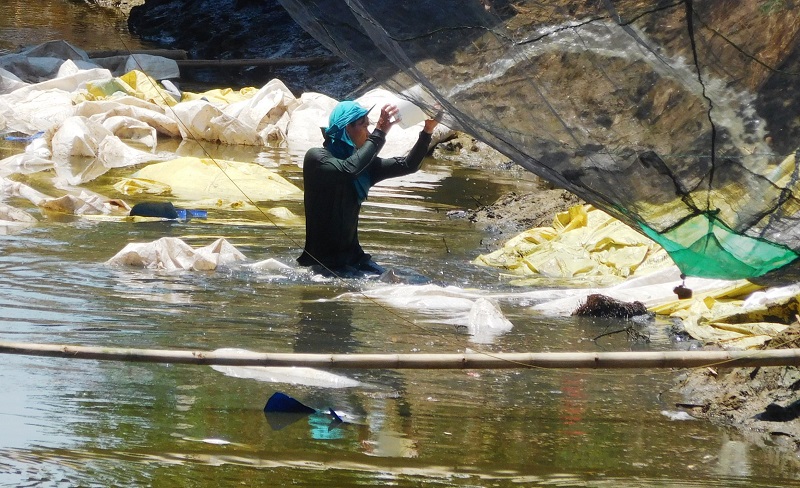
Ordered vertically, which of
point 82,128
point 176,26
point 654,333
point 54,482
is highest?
point 176,26

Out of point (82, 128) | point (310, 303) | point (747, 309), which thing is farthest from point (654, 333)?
point (82, 128)

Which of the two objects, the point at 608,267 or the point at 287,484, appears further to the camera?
the point at 608,267

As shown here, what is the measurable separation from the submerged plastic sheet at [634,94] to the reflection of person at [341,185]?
2.49m

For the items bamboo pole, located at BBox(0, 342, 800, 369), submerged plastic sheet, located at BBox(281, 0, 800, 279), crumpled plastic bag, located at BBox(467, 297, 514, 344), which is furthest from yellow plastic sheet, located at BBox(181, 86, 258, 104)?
bamboo pole, located at BBox(0, 342, 800, 369)

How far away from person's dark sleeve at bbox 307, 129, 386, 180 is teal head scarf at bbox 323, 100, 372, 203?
0.21 feet

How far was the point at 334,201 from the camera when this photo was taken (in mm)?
6738

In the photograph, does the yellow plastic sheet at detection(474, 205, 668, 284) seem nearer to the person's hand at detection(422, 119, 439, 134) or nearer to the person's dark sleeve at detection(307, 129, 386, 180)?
the person's dark sleeve at detection(307, 129, 386, 180)

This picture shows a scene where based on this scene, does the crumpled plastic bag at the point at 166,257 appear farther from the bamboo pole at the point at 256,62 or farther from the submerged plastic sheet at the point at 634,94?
the bamboo pole at the point at 256,62

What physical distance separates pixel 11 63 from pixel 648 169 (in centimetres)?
1164

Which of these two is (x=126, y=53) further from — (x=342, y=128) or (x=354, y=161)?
(x=354, y=161)

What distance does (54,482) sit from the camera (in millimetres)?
3373

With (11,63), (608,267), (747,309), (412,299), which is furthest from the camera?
(11,63)

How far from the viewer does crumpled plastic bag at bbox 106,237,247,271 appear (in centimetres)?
670

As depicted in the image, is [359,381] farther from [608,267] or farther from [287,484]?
[608,267]
